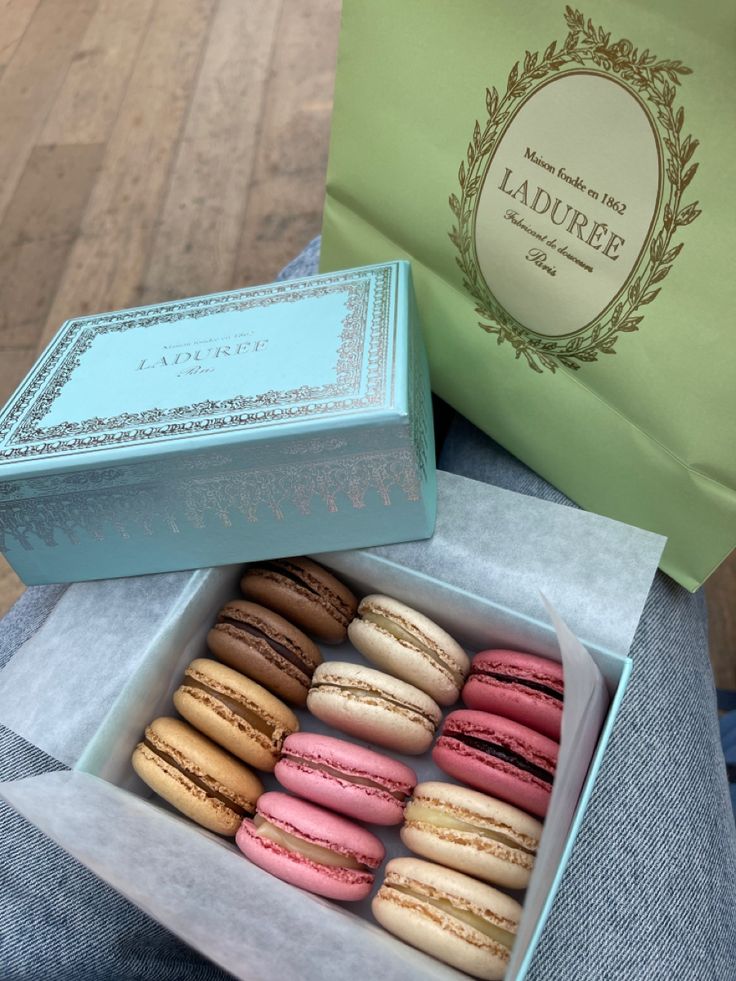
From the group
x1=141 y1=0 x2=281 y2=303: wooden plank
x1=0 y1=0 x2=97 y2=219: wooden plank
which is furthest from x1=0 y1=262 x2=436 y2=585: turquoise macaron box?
x1=0 y1=0 x2=97 y2=219: wooden plank

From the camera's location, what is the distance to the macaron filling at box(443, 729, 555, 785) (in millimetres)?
562

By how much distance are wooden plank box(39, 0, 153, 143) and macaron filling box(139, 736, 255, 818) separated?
4.38ft

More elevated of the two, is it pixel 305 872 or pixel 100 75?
pixel 305 872

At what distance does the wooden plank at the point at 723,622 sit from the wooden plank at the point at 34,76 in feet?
4.32

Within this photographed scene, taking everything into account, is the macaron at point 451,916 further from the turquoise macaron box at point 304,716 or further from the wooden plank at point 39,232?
the wooden plank at point 39,232

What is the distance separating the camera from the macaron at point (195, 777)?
58 cm

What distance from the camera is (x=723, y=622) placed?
1.10 meters

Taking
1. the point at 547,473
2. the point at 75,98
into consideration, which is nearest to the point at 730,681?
the point at 547,473

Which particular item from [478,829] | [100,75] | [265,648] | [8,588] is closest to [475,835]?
[478,829]

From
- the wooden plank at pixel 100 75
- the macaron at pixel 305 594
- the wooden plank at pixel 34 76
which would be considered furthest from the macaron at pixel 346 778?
the wooden plank at pixel 100 75

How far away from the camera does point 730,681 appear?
1.05 meters

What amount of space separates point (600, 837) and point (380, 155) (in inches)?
21.4

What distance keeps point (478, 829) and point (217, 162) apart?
4.26ft

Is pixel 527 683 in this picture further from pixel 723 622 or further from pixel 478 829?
pixel 723 622
